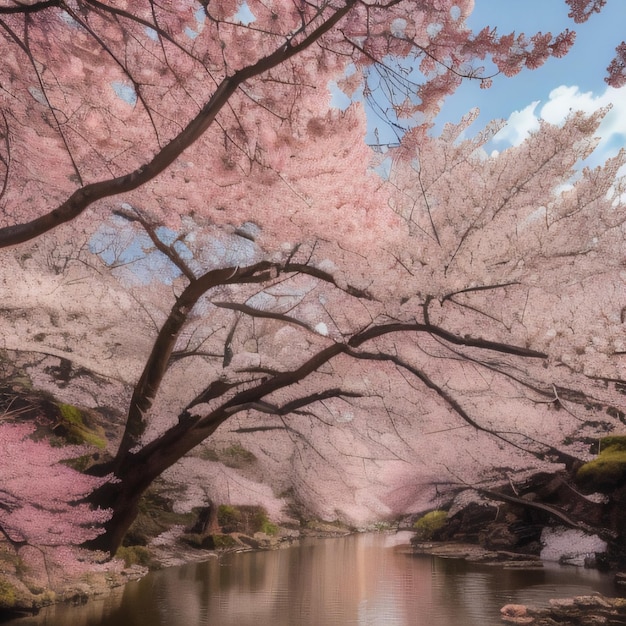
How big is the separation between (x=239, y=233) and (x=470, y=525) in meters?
15.2

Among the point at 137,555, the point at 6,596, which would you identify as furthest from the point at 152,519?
the point at 6,596

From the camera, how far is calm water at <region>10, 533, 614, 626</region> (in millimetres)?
7113

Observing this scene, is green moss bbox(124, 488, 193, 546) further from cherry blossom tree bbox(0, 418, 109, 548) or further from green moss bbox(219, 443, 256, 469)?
cherry blossom tree bbox(0, 418, 109, 548)

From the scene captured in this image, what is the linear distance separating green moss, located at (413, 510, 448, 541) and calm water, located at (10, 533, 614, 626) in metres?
7.15

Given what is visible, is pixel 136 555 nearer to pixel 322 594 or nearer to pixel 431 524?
pixel 322 594

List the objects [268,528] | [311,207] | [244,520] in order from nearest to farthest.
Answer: [311,207], [244,520], [268,528]

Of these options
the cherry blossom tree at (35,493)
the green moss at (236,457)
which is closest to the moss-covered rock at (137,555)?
the cherry blossom tree at (35,493)

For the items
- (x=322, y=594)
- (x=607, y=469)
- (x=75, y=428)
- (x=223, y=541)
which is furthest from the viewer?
(x=223, y=541)

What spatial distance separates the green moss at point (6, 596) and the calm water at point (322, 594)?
0.34m

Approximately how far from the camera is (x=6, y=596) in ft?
22.5

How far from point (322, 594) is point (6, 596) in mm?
4507

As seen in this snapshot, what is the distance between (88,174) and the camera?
7156mm

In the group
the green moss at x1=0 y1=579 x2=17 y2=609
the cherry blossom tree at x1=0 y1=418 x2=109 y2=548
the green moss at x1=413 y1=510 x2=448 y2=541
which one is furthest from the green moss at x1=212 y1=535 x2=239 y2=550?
the green moss at x1=0 y1=579 x2=17 y2=609

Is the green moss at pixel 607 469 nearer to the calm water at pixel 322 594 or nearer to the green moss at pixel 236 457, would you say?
the calm water at pixel 322 594
